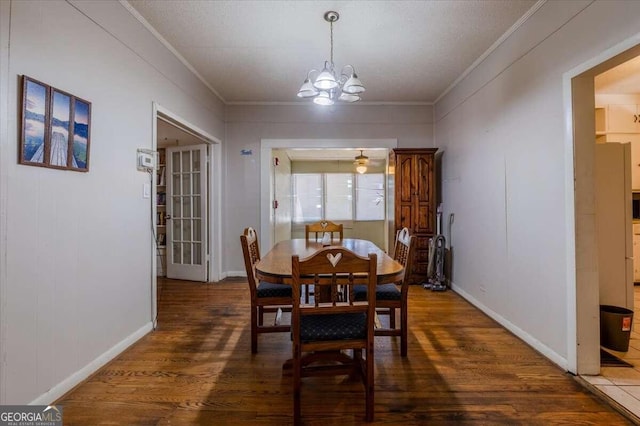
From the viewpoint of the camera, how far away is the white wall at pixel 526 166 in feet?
6.59

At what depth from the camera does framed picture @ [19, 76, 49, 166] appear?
1.56 meters

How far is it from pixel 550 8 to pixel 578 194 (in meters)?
1.36

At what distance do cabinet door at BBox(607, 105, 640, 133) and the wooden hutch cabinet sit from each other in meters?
2.13

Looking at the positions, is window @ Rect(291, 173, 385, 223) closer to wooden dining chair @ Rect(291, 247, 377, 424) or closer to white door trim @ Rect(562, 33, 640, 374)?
white door trim @ Rect(562, 33, 640, 374)

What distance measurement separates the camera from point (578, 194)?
1.96 meters

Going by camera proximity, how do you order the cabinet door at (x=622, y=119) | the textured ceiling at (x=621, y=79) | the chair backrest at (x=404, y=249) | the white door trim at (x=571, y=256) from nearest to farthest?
the white door trim at (x=571, y=256)
the chair backrest at (x=404, y=249)
the textured ceiling at (x=621, y=79)
the cabinet door at (x=622, y=119)

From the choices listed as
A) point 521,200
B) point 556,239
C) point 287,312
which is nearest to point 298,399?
point 287,312

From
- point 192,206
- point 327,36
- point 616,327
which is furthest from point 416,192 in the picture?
point 192,206

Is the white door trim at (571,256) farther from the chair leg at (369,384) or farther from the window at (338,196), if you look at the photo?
the window at (338,196)

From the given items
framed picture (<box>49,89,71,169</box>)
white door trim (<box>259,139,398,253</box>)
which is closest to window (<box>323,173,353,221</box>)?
white door trim (<box>259,139,398,253</box>)

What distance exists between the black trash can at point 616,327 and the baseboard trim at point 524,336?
0.47m

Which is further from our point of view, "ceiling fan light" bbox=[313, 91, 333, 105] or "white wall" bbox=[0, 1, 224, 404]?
"ceiling fan light" bbox=[313, 91, 333, 105]

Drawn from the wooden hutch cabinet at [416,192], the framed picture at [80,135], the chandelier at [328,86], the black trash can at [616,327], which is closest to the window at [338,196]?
the wooden hutch cabinet at [416,192]

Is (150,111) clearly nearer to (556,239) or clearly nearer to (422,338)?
(422,338)
